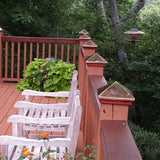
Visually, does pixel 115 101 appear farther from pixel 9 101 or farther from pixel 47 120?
pixel 9 101

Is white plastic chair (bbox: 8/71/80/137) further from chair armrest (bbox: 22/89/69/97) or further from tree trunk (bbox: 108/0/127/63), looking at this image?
tree trunk (bbox: 108/0/127/63)

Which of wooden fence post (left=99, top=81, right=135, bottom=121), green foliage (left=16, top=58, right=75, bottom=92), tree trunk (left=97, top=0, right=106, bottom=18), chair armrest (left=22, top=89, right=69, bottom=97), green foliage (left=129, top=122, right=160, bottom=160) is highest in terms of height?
tree trunk (left=97, top=0, right=106, bottom=18)

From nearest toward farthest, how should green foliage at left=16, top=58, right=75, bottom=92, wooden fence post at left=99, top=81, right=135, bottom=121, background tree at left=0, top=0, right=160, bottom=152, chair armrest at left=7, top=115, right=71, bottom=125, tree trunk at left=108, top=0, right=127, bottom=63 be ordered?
wooden fence post at left=99, top=81, right=135, bottom=121 → chair armrest at left=7, top=115, right=71, bottom=125 → green foliage at left=16, top=58, right=75, bottom=92 → background tree at left=0, top=0, right=160, bottom=152 → tree trunk at left=108, top=0, right=127, bottom=63

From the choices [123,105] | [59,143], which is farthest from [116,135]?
[59,143]

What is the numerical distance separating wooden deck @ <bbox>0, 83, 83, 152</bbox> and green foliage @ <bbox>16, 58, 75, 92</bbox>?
20 cm

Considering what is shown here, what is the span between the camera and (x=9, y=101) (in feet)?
15.7

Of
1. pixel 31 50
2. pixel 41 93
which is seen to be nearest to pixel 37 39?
pixel 31 50

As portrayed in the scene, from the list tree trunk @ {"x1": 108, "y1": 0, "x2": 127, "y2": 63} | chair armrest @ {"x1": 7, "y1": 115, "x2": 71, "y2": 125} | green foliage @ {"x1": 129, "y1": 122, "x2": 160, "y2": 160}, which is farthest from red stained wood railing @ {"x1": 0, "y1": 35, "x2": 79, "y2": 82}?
chair armrest @ {"x1": 7, "y1": 115, "x2": 71, "y2": 125}

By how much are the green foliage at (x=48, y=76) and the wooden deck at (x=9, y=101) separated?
20cm

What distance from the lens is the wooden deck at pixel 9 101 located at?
3.58 meters

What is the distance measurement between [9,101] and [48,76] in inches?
31.6

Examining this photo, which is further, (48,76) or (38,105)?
(48,76)

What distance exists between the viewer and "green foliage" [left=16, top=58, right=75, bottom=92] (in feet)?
16.6

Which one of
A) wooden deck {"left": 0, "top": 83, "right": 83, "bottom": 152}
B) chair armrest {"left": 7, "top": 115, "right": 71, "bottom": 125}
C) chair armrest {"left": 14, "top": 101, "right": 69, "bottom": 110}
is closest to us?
chair armrest {"left": 7, "top": 115, "right": 71, "bottom": 125}
